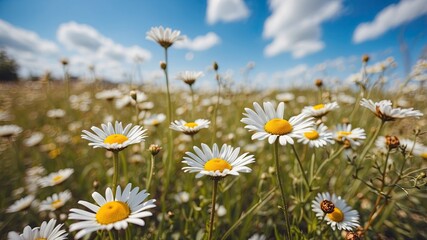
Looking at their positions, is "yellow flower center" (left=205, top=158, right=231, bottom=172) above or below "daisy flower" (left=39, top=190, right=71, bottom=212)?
above

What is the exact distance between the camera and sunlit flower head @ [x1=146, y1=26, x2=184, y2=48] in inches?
79.8

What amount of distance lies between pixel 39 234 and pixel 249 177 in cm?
207

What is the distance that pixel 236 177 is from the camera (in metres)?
2.23

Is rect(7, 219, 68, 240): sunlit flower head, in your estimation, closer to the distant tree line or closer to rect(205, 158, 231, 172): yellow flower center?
rect(205, 158, 231, 172): yellow flower center

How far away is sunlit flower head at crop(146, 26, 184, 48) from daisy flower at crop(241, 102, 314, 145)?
3.71ft

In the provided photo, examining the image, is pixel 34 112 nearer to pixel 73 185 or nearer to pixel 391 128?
pixel 73 185

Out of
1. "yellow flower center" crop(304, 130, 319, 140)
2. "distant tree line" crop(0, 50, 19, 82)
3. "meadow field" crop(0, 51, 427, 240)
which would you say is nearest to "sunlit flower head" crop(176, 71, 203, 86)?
"meadow field" crop(0, 51, 427, 240)

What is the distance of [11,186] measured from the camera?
2.88 meters

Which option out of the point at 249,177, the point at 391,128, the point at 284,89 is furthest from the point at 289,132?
the point at 284,89

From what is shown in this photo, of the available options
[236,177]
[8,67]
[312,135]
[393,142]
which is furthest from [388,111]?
[8,67]

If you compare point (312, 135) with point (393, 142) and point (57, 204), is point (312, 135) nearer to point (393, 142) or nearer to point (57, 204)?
point (393, 142)

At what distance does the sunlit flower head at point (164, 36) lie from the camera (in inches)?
79.8

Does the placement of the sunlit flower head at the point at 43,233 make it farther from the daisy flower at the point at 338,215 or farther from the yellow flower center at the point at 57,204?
the daisy flower at the point at 338,215

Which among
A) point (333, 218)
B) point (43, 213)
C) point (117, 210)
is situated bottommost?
point (43, 213)
